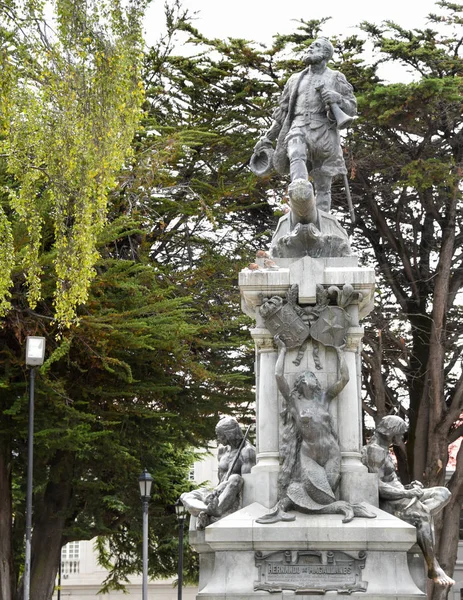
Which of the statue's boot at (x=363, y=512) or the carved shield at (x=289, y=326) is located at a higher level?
the carved shield at (x=289, y=326)

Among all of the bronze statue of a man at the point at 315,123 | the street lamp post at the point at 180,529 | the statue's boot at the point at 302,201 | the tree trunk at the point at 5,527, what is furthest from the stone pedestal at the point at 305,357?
the street lamp post at the point at 180,529

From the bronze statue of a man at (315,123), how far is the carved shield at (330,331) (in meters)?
1.84

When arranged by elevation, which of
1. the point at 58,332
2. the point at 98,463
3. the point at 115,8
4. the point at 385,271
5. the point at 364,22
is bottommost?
the point at 98,463

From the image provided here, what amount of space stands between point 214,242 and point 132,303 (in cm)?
377

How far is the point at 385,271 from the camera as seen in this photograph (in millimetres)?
27328

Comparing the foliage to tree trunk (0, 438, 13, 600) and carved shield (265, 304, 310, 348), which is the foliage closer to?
carved shield (265, 304, 310, 348)

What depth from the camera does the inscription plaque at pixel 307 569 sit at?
36.2 feet

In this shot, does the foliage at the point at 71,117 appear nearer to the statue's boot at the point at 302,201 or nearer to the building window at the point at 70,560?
the statue's boot at the point at 302,201

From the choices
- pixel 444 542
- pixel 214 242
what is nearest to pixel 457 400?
pixel 444 542

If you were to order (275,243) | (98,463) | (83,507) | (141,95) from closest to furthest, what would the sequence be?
(275,243)
(141,95)
(98,463)
(83,507)

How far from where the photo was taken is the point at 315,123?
1329 centimetres

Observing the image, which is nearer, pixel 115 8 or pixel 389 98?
pixel 115 8

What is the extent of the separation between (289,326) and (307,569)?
2.36m

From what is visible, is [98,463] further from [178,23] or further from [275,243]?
[275,243]
